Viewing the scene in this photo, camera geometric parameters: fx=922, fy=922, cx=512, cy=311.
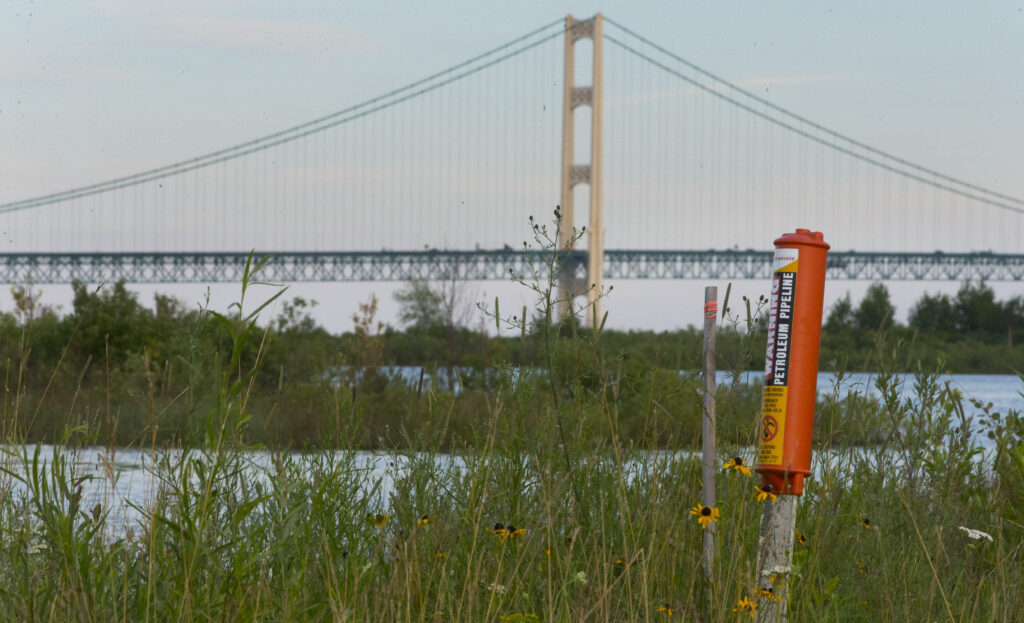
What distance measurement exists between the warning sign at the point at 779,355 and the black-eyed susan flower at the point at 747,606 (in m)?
0.33

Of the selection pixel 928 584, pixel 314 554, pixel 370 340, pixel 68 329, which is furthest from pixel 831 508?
pixel 68 329

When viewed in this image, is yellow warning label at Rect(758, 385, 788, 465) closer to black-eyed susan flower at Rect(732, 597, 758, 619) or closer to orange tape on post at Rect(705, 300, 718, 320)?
orange tape on post at Rect(705, 300, 718, 320)

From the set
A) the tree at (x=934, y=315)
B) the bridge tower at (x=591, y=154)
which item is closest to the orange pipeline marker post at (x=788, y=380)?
the bridge tower at (x=591, y=154)

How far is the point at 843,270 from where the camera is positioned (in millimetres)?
49250

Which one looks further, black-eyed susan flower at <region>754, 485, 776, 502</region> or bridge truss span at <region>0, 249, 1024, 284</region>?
bridge truss span at <region>0, 249, 1024, 284</region>

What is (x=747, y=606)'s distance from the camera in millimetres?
2264

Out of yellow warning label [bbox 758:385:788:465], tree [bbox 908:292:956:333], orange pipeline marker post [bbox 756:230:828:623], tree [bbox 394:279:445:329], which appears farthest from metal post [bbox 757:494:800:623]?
tree [bbox 908:292:956:333]

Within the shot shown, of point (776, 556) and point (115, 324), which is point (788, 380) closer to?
point (776, 556)

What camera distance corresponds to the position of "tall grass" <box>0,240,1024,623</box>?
1917mm

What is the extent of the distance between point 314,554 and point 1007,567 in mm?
2367

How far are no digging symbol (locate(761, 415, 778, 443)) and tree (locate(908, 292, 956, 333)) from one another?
41.3 m

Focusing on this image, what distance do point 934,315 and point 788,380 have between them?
143 ft

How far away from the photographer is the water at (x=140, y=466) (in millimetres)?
2605

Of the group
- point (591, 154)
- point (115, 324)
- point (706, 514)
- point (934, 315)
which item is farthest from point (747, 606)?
point (934, 315)
